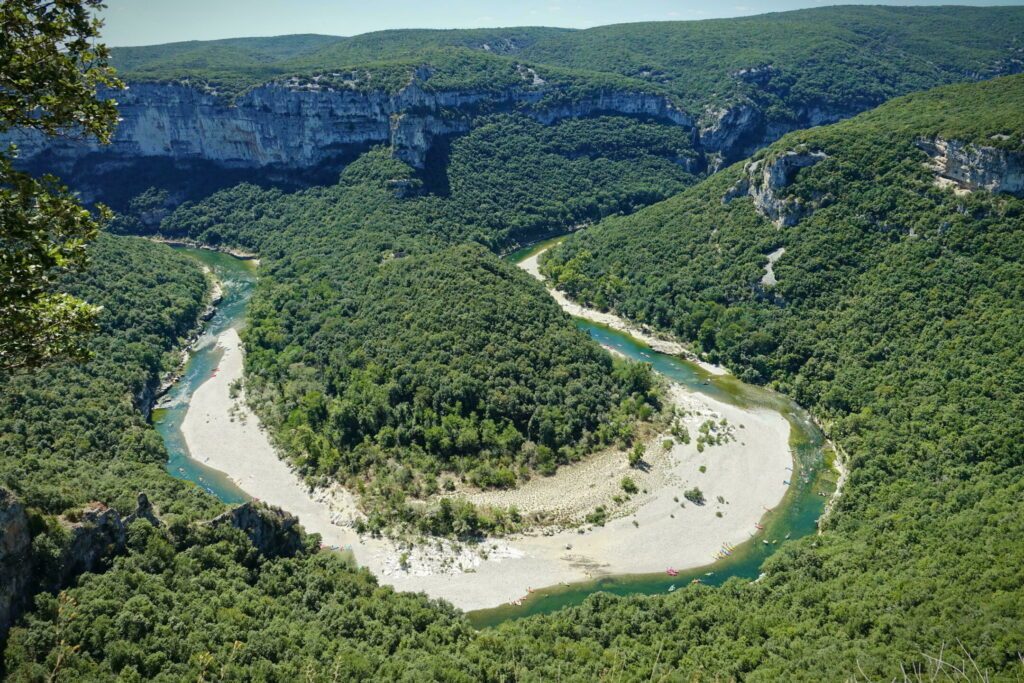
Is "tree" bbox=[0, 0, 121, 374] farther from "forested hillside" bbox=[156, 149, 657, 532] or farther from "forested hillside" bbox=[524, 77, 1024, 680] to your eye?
"forested hillside" bbox=[156, 149, 657, 532]

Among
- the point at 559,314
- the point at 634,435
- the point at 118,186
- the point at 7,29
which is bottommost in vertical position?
the point at 634,435

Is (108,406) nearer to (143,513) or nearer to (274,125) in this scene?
(143,513)

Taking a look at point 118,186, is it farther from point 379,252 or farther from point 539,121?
point 539,121

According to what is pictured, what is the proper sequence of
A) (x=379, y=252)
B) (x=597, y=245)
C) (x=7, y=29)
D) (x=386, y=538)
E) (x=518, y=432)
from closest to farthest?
(x=7, y=29)
(x=386, y=538)
(x=518, y=432)
(x=379, y=252)
(x=597, y=245)

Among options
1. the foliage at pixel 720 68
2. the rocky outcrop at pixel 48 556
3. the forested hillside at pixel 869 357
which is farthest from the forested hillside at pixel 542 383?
the foliage at pixel 720 68

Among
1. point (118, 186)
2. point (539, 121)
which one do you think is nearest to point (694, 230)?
point (539, 121)

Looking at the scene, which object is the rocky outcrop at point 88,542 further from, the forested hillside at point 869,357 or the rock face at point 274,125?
the rock face at point 274,125

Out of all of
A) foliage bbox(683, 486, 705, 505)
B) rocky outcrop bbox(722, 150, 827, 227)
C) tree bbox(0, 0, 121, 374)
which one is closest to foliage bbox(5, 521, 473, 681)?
tree bbox(0, 0, 121, 374)
